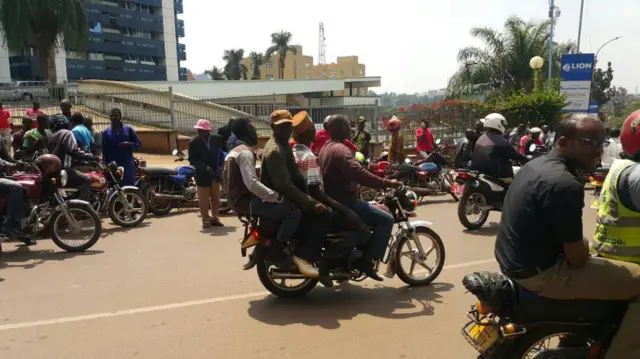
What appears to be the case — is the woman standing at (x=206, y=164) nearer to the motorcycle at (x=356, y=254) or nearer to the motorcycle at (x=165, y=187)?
the motorcycle at (x=165, y=187)

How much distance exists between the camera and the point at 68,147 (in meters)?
7.59

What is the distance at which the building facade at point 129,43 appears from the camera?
198ft

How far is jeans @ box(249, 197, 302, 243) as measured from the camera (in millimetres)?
4648

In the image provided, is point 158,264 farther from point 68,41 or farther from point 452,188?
point 68,41

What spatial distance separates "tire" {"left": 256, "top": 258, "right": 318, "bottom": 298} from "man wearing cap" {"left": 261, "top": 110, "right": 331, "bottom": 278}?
362 mm

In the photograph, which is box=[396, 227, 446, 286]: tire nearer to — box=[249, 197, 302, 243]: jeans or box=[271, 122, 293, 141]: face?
box=[249, 197, 302, 243]: jeans

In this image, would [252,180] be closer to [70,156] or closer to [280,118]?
[280,118]

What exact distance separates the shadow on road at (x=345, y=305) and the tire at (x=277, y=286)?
0.19ft

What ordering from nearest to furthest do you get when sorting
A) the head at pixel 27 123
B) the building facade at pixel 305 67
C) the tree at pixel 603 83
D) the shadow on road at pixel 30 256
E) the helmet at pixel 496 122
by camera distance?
the shadow on road at pixel 30 256
the helmet at pixel 496 122
the head at pixel 27 123
the tree at pixel 603 83
the building facade at pixel 305 67

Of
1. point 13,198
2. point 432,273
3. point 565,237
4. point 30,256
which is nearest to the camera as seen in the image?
point 565,237

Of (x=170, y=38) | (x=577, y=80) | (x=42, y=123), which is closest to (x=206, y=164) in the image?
(x=42, y=123)

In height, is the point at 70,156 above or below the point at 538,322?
above

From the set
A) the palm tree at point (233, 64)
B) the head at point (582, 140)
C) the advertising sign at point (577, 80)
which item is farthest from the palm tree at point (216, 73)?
the head at point (582, 140)

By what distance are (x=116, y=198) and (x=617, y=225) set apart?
286 inches
